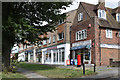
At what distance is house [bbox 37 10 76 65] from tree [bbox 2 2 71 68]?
37.3 ft

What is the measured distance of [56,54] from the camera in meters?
30.4

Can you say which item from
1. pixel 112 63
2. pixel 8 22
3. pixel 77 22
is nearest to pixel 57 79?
pixel 8 22

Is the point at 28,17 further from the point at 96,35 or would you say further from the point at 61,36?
the point at 61,36

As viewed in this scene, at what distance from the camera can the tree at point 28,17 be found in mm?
11875

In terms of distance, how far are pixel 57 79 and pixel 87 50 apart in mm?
13314

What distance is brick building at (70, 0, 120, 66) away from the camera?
2188cm

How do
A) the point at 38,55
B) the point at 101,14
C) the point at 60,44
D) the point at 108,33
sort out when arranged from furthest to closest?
1. the point at 38,55
2. the point at 60,44
3. the point at 101,14
4. the point at 108,33

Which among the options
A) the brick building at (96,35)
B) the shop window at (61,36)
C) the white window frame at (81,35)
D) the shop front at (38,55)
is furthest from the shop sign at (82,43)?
the shop front at (38,55)

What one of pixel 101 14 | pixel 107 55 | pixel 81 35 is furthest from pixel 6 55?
pixel 101 14

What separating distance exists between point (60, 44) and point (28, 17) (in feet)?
50.0

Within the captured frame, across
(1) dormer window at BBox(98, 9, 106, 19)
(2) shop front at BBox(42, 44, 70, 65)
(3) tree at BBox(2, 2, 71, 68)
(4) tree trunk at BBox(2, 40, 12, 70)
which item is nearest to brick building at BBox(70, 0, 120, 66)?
(1) dormer window at BBox(98, 9, 106, 19)

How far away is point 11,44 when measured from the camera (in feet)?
45.1

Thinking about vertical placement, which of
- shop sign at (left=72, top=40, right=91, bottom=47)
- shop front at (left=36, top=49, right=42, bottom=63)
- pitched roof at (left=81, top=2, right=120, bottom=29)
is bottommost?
shop front at (left=36, top=49, right=42, bottom=63)

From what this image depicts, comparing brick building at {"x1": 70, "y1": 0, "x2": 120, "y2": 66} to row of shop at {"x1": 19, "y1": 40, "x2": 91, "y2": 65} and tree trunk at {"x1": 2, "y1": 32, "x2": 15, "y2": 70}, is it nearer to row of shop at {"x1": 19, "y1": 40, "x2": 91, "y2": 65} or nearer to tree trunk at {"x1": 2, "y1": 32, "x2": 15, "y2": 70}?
row of shop at {"x1": 19, "y1": 40, "x2": 91, "y2": 65}
